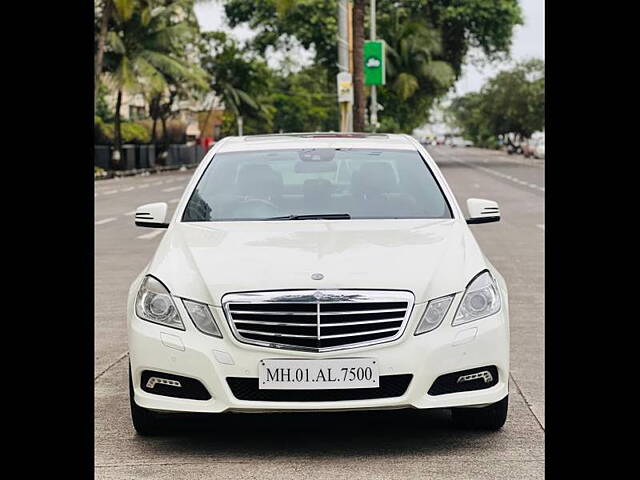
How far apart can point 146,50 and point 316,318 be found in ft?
156

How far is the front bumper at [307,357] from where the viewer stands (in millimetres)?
5531

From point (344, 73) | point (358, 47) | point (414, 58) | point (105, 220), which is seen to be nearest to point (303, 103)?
point (414, 58)

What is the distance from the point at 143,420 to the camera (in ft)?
19.7

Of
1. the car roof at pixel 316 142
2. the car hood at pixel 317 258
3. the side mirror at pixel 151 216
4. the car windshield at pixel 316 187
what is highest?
the car roof at pixel 316 142

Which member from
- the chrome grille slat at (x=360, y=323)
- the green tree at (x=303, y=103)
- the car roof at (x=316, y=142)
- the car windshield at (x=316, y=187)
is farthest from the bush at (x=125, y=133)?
the chrome grille slat at (x=360, y=323)

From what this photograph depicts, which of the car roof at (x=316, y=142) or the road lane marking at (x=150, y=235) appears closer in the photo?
the car roof at (x=316, y=142)

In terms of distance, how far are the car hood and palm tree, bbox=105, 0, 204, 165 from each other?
42.5 meters

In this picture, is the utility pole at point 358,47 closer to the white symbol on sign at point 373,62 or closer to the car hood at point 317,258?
the white symbol on sign at point 373,62

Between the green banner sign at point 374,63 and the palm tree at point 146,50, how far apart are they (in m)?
13.6

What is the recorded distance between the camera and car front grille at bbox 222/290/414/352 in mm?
5570

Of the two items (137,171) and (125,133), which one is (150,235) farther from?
(125,133)
